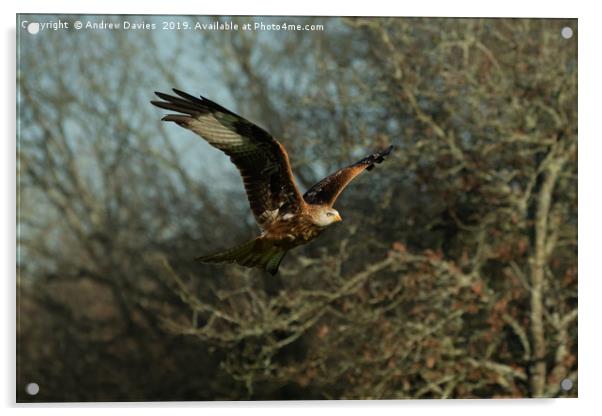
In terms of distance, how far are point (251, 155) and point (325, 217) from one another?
388mm

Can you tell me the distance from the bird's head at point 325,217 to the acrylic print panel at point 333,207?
7.71 feet

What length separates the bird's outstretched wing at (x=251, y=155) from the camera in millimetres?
4461

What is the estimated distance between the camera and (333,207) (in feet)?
24.5

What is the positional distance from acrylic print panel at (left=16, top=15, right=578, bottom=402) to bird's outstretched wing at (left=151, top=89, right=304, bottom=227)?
6.64ft

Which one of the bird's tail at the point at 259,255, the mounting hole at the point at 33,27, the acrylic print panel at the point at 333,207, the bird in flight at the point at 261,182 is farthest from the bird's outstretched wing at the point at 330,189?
the acrylic print panel at the point at 333,207

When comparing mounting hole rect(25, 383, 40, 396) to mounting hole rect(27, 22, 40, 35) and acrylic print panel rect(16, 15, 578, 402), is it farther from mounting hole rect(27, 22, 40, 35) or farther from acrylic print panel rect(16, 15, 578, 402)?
mounting hole rect(27, 22, 40, 35)

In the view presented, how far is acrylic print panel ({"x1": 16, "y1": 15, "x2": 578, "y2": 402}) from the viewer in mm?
7223

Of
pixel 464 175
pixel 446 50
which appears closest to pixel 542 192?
pixel 464 175

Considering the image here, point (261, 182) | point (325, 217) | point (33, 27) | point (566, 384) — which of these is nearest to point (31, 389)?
point (33, 27)

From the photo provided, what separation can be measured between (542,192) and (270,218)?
3.27 meters

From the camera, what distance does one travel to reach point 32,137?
26.3 feet

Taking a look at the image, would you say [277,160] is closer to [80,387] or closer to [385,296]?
[385,296]

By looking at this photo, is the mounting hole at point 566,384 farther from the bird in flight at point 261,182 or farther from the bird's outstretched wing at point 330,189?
the bird in flight at point 261,182

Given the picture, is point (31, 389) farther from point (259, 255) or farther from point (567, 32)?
point (567, 32)
